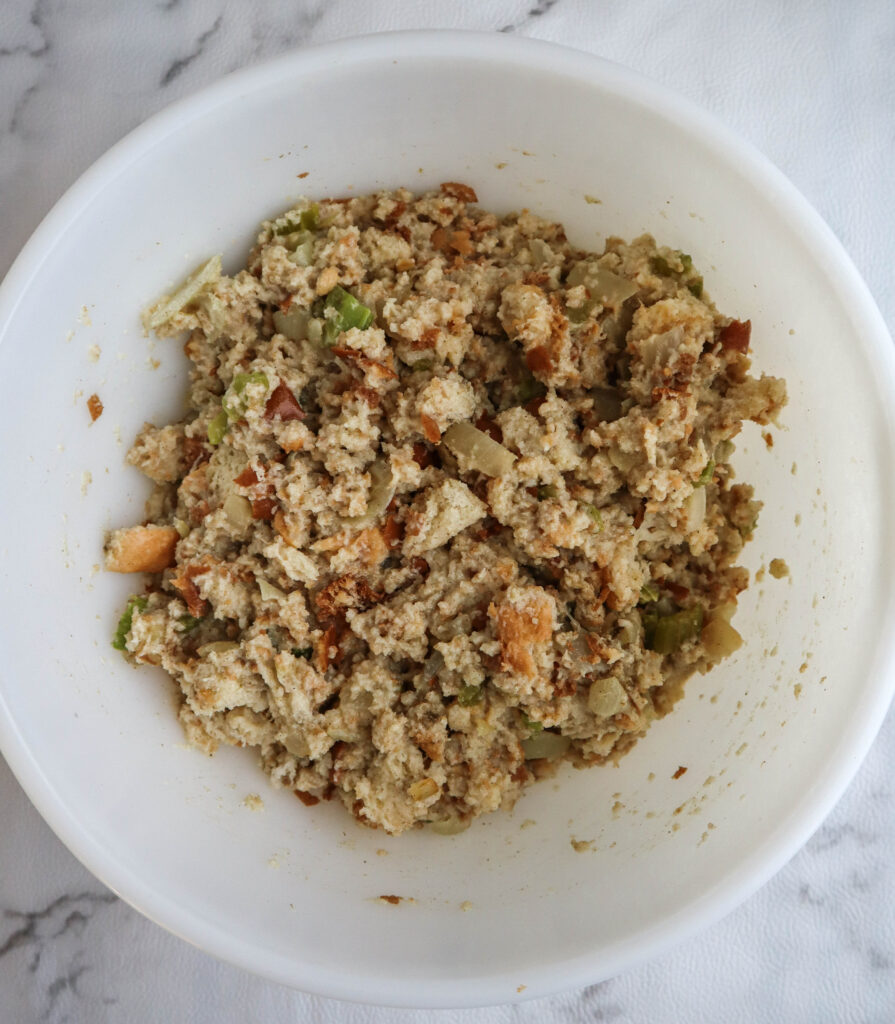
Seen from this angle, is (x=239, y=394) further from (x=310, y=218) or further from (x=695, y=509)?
(x=695, y=509)

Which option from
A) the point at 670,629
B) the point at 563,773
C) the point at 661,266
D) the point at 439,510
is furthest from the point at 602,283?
the point at 563,773

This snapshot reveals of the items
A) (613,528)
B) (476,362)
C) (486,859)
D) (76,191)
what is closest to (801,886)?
(486,859)

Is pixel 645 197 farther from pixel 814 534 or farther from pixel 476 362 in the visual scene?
pixel 814 534

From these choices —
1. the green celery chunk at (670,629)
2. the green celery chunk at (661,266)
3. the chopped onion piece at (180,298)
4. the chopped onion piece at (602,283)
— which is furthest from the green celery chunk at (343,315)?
the green celery chunk at (670,629)

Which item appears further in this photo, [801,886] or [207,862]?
[801,886]

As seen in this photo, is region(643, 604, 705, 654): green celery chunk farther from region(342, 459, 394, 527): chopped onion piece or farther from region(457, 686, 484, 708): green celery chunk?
region(342, 459, 394, 527): chopped onion piece

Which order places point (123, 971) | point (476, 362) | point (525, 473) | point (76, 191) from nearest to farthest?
point (76, 191), point (525, 473), point (476, 362), point (123, 971)

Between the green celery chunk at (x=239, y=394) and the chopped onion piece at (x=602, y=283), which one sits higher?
the chopped onion piece at (x=602, y=283)

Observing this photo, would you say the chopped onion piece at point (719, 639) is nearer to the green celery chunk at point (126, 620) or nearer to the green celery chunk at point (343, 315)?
the green celery chunk at point (343, 315)

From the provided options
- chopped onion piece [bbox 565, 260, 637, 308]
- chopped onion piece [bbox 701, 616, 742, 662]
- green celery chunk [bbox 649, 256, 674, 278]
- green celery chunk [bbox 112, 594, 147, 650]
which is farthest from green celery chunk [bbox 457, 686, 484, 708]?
green celery chunk [bbox 649, 256, 674, 278]
